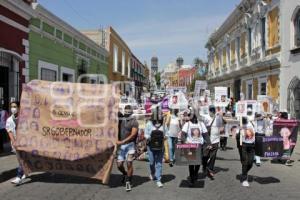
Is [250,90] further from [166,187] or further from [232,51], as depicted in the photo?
[166,187]

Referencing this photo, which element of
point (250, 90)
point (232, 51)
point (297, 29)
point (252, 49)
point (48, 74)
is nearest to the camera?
point (48, 74)

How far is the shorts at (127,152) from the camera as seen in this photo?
29.0 ft

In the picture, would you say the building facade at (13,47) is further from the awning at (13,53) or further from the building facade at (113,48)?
the building facade at (113,48)

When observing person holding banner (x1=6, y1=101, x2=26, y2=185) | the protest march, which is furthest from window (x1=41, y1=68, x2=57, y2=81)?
the protest march

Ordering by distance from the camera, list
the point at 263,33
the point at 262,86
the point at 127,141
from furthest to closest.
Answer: the point at 262,86 < the point at 263,33 < the point at 127,141

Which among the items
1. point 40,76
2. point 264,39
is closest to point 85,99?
point 40,76

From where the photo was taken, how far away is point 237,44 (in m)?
35.9

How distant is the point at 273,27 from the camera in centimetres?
2464

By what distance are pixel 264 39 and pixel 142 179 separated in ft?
62.3

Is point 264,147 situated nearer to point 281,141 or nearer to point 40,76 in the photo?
point 281,141

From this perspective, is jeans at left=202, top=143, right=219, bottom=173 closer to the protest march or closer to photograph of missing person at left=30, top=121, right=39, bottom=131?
the protest march

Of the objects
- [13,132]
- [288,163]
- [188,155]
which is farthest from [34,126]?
[288,163]

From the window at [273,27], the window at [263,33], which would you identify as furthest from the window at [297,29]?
the window at [263,33]

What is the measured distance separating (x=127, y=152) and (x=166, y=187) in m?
1.01
